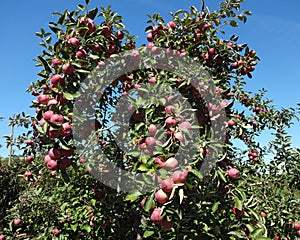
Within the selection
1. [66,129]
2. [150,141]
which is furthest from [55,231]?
[150,141]

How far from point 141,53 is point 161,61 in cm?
19

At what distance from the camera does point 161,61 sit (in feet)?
9.13

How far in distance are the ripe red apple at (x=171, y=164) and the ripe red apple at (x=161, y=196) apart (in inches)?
5.8

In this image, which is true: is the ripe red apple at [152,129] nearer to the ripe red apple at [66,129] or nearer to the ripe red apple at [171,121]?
the ripe red apple at [171,121]

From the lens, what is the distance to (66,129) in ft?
6.74

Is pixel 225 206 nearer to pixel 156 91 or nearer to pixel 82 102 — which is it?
pixel 156 91

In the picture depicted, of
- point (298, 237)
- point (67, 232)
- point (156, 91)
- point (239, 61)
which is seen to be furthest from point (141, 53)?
point (298, 237)

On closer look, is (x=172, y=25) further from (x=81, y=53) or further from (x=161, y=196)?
(x=161, y=196)

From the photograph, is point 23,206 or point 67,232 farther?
point 23,206

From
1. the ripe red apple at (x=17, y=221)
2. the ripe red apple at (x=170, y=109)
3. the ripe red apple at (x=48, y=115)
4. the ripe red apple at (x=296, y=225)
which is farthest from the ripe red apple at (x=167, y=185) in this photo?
the ripe red apple at (x=17, y=221)

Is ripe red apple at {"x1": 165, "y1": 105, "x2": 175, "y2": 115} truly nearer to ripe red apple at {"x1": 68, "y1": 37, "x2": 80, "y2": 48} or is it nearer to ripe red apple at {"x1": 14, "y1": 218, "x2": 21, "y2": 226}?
ripe red apple at {"x1": 68, "y1": 37, "x2": 80, "y2": 48}

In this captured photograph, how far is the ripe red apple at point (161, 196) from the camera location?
184cm

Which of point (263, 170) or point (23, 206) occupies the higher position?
point (263, 170)

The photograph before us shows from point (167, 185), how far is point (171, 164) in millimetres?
140
